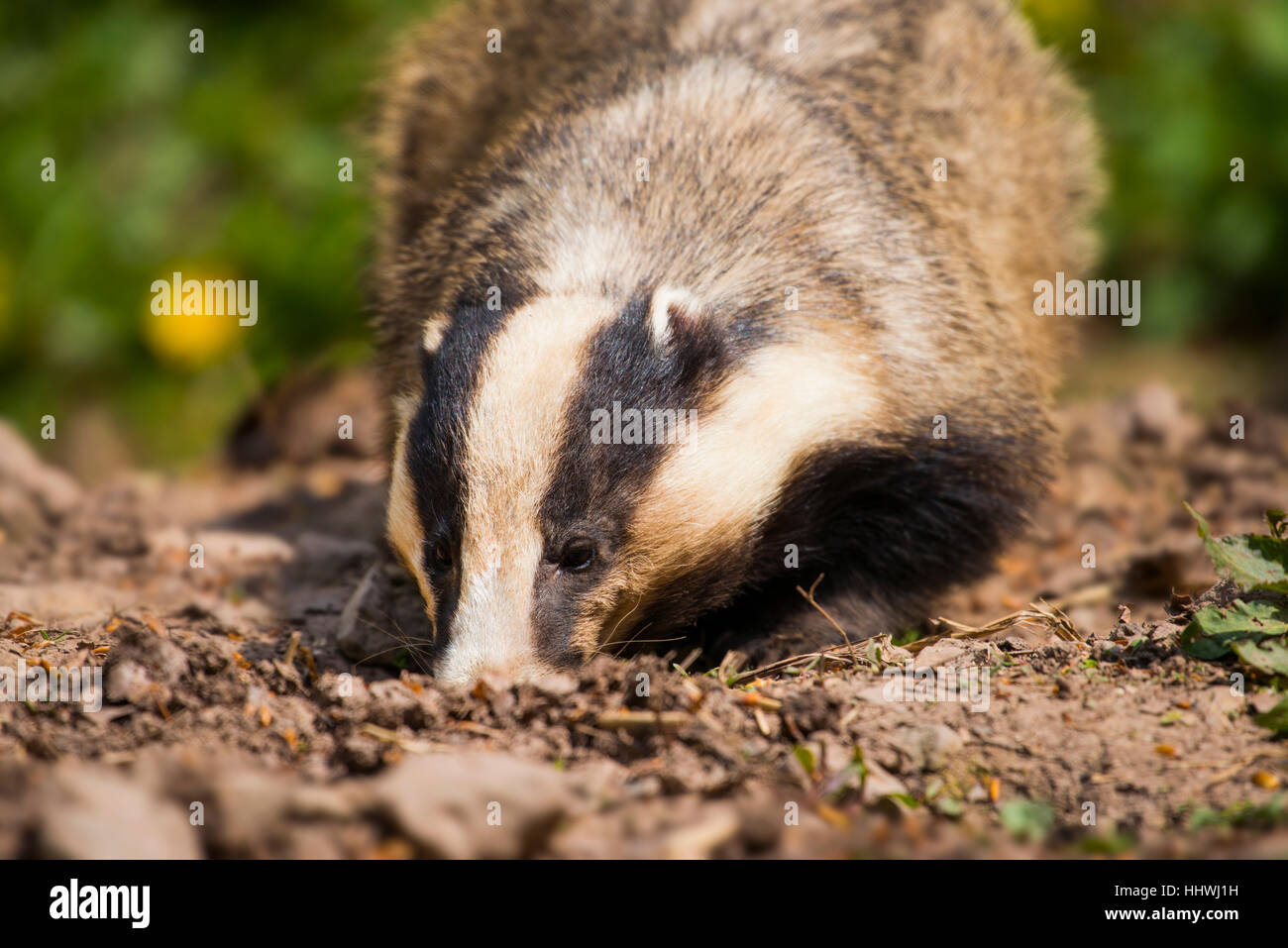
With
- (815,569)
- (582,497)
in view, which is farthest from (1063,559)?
(582,497)

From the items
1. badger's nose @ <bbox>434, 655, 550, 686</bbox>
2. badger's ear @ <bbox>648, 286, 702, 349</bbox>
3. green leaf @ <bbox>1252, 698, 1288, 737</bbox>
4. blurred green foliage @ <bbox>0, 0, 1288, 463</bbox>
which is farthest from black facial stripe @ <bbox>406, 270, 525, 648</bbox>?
blurred green foliage @ <bbox>0, 0, 1288, 463</bbox>

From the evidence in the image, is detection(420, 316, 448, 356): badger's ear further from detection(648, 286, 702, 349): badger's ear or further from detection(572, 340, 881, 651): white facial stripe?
detection(572, 340, 881, 651): white facial stripe

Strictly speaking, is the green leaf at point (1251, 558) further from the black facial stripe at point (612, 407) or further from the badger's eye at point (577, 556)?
the badger's eye at point (577, 556)

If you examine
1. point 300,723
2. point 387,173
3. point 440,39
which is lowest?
point 300,723

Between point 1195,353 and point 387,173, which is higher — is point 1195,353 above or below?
below

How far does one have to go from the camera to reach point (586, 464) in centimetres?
341

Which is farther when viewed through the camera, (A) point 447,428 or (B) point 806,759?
(A) point 447,428

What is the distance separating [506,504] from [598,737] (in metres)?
0.68

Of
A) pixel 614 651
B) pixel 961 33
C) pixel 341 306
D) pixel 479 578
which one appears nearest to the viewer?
pixel 479 578

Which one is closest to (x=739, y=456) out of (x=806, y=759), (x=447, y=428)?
(x=447, y=428)

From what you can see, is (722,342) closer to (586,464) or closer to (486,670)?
(586,464)

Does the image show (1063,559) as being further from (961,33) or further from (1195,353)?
(1195,353)

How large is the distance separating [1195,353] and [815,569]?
4.61 m

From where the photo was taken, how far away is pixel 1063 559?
5.16 metres
